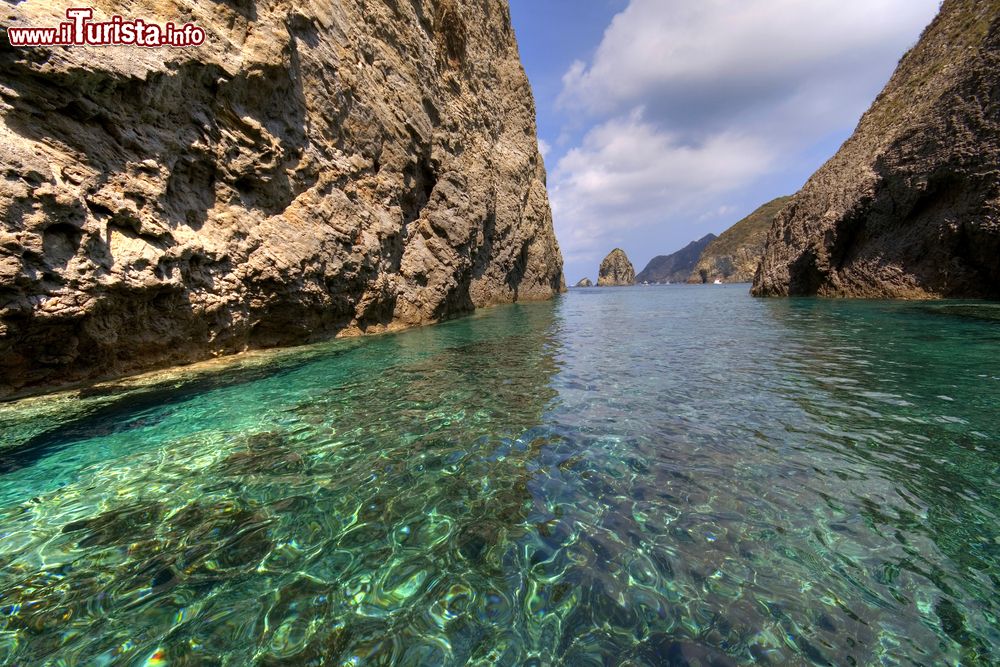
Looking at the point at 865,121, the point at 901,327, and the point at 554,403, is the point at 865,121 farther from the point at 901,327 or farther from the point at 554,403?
the point at 554,403

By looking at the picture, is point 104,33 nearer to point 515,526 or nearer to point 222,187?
point 222,187

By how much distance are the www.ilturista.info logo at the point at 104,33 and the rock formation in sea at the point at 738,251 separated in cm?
14634

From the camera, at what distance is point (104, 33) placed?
30.3ft

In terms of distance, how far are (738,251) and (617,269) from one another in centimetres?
5735

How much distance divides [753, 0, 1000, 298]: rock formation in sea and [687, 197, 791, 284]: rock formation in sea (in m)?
109

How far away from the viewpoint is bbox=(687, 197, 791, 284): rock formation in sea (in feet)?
451

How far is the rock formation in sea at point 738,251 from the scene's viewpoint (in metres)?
137

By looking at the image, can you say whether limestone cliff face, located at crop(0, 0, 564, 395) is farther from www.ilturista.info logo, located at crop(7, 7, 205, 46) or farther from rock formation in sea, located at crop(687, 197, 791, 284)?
rock formation in sea, located at crop(687, 197, 791, 284)

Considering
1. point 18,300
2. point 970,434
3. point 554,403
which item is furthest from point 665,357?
point 18,300

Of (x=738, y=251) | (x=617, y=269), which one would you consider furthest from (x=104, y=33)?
(x=617, y=269)

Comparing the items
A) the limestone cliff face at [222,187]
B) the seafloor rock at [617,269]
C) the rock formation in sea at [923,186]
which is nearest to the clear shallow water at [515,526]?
the limestone cliff face at [222,187]

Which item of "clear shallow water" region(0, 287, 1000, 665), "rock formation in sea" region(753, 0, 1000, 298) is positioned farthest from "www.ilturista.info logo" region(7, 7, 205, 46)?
"rock formation in sea" region(753, 0, 1000, 298)

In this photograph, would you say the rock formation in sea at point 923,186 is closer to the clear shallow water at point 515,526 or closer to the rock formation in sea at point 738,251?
the clear shallow water at point 515,526

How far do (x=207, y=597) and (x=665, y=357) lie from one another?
11.0m
